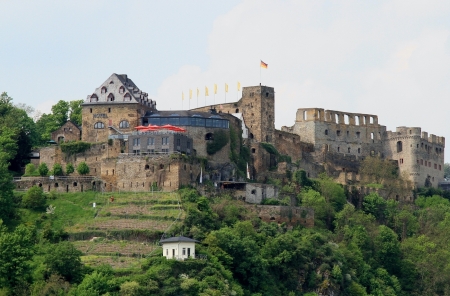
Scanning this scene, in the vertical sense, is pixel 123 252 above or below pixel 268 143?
below

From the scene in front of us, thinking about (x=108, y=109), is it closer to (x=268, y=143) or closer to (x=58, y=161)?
(x=58, y=161)

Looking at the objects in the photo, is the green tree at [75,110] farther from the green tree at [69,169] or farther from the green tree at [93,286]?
the green tree at [93,286]

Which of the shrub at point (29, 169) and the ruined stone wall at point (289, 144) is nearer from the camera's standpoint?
the shrub at point (29, 169)

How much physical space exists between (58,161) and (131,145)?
20.0ft

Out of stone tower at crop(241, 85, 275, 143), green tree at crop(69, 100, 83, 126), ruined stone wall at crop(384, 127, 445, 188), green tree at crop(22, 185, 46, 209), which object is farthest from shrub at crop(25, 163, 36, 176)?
ruined stone wall at crop(384, 127, 445, 188)

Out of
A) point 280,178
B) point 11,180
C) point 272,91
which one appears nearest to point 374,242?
point 280,178

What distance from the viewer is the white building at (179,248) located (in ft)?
274

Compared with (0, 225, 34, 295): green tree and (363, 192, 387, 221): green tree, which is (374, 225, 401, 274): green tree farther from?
(0, 225, 34, 295): green tree

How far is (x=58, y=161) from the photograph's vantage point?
9925cm

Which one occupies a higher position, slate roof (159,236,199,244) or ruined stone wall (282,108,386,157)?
ruined stone wall (282,108,386,157)

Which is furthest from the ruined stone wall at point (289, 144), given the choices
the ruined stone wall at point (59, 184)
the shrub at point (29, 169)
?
the shrub at point (29, 169)

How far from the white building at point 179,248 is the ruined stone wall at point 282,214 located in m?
12.5

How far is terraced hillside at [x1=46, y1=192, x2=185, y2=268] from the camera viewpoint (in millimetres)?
85500

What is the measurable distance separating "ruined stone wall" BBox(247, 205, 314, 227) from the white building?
12.5 metres
